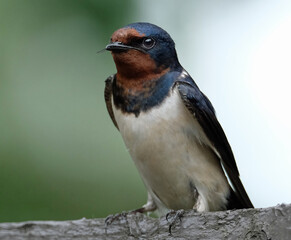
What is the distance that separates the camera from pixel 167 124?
211cm

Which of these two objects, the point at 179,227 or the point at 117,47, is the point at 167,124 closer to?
the point at 117,47

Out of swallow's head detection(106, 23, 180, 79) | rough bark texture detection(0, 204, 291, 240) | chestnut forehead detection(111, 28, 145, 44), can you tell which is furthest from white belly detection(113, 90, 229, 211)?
rough bark texture detection(0, 204, 291, 240)

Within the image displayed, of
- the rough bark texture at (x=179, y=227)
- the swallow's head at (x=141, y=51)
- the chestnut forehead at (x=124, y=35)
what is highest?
the chestnut forehead at (x=124, y=35)

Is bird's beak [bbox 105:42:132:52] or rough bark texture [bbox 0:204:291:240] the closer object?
rough bark texture [bbox 0:204:291:240]

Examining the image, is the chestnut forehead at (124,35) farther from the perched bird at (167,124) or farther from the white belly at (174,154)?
the white belly at (174,154)

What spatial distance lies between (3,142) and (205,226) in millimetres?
984

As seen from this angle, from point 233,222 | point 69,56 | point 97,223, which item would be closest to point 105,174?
point 69,56

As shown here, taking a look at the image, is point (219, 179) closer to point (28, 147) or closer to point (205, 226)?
point (28, 147)

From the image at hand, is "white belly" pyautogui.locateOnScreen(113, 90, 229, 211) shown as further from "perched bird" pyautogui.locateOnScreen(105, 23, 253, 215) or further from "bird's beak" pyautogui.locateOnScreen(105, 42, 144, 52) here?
"bird's beak" pyautogui.locateOnScreen(105, 42, 144, 52)

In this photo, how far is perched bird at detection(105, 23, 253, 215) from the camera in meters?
2.11

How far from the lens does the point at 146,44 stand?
7.13 ft

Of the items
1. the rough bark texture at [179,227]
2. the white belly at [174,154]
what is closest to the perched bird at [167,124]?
the white belly at [174,154]

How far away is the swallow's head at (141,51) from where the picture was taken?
210cm

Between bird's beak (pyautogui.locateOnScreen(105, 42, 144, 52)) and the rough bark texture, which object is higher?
bird's beak (pyautogui.locateOnScreen(105, 42, 144, 52))
